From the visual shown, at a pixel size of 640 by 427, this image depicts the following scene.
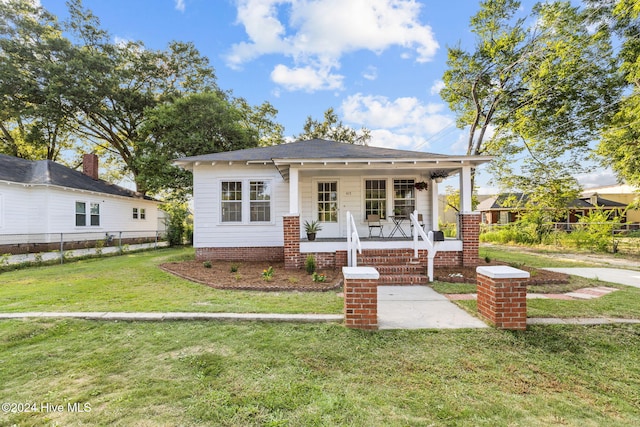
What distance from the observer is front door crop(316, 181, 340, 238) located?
988cm

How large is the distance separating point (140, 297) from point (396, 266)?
17.7 ft

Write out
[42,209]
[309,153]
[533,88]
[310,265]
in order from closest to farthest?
[310,265]
[309,153]
[42,209]
[533,88]

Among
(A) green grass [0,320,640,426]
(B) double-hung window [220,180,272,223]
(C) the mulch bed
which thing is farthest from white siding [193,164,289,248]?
(A) green grass [0,320,640,426]

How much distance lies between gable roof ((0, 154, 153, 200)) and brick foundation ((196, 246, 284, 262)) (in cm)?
937

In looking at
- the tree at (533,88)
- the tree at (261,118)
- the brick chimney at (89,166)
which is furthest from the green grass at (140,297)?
the tree at (261,118)

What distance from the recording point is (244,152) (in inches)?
399

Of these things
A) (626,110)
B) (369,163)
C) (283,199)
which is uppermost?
(626,110)

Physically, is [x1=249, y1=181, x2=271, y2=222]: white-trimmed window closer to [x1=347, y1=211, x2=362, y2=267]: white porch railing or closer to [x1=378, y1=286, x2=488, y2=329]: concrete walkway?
[x1=347, y1=211, x2=362, y2=267]: white porch railing

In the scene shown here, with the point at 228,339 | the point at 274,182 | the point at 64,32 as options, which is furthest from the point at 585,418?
the point at 64,32

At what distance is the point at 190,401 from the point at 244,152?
898 cm

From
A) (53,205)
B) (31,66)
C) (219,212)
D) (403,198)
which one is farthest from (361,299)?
(31,66)

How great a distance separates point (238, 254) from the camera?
951 centimetres

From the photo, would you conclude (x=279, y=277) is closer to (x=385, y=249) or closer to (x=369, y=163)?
(x=385, y=249)

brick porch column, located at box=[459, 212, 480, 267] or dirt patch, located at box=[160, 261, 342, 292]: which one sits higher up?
brick porch column, located at box=[459, 212, 480, 267]
